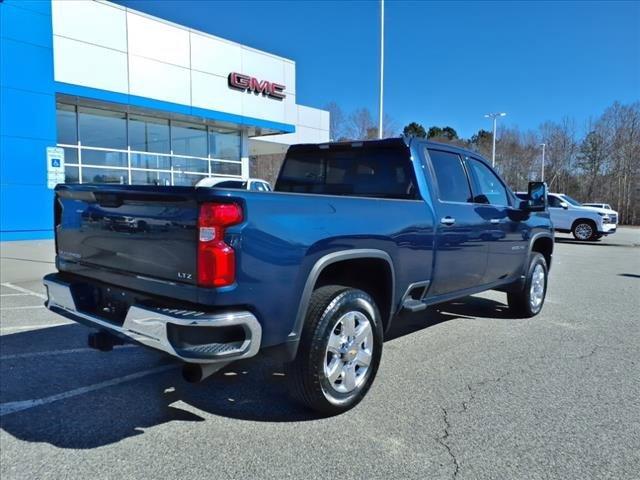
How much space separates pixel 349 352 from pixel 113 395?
1806 mm

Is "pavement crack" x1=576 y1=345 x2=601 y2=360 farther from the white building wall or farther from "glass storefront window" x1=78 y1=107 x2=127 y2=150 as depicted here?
"glass storefront window" x1=78 y1=107 x2=127 y2=150

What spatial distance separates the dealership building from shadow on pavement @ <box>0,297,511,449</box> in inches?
293

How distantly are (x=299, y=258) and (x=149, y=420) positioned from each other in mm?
1524

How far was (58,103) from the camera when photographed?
16672 mm

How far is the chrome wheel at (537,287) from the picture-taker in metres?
6.27

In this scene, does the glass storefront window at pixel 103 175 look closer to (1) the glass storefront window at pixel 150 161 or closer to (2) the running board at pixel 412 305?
(1) the glass storefront window at pixel 150 161

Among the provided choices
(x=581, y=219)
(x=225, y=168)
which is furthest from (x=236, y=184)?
(x=581, y=219)

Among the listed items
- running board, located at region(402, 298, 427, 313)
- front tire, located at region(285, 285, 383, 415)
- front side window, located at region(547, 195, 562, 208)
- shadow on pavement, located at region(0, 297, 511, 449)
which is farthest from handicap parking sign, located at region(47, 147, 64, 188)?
front side window, located at region(547, 195, 562, 208)

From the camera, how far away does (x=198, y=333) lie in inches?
106

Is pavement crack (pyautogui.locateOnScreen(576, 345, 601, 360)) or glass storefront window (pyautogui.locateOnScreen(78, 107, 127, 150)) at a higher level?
glass storefront window (pyautogui.locateOnScreen(78, 107, 127, 150))

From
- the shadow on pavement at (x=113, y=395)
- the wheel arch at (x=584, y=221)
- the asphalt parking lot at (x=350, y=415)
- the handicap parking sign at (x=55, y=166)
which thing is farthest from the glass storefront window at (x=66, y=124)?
the wheel arch at (x=584, y=221)

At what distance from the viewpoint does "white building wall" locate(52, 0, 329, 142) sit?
614 inches

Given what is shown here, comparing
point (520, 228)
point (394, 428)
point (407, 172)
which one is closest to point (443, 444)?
point (394, 428)

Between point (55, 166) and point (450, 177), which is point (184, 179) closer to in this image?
point (55, 166)
